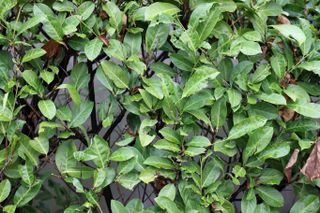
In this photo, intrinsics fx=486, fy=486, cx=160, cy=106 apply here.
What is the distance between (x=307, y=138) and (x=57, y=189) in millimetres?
1093

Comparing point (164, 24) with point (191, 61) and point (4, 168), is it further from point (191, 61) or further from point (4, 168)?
point (4, 168)

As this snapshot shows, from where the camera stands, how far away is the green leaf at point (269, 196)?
1589mm

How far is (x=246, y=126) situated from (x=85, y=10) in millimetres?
628

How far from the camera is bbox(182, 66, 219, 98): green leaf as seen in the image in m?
1.42

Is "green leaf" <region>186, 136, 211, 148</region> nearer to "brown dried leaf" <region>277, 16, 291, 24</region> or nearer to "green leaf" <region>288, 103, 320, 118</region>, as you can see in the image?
"green leaf" <region>288, 103, 320, 118</region>

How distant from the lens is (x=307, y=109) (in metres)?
1.54

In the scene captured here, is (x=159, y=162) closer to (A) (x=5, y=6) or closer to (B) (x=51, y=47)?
(B) (x=51, y=47)

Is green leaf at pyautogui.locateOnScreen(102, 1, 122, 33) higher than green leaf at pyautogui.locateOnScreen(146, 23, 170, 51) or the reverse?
higher

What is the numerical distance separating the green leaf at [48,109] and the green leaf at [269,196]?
2.31 ft

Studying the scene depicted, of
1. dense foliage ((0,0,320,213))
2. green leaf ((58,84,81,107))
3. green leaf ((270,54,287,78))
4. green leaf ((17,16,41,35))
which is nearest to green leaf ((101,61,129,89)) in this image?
dense foliage ((0,0,320,213))

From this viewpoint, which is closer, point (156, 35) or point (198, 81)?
point (198, 81)

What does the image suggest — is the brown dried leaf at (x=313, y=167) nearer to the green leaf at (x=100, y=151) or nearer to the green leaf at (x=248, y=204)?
the green leaf at (x=248, y=204)

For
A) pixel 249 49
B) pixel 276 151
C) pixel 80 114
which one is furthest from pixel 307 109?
pixel 80 114

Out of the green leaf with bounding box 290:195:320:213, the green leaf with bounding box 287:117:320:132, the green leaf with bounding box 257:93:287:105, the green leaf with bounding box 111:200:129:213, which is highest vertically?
the green leaf with bounding box 257:93:287:105
